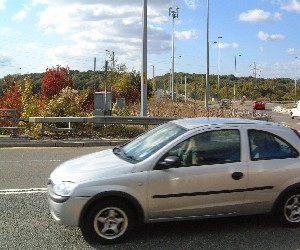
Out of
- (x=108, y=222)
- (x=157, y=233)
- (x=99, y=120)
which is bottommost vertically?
(x=157, y=233)

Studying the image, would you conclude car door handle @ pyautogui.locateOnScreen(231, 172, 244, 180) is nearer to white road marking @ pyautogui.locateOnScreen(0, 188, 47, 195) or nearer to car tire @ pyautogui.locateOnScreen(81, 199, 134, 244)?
car tire @ pyautogui.locateOnScreen(81, 199, 134, 244)

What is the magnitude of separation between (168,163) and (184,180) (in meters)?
0.28

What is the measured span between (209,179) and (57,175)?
6.02 ft

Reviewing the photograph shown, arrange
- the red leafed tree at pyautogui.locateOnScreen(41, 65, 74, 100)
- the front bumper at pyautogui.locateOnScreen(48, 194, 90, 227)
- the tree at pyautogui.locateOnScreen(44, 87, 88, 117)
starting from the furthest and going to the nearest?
the red leafed tree at pyautogui.locateOnScreen(41, 65, 74, 100) → the tree at pyautogui.locateOnScreen(44, 87, 88, 117) → the front bumper at pyautogui.locateOnScreen(48, 194, 90, 227)

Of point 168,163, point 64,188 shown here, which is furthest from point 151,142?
point 64,188

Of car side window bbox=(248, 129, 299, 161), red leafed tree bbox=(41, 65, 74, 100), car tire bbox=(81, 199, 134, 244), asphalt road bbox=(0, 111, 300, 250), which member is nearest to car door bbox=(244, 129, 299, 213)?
car side window bbox=(248, 129, 299, 161)

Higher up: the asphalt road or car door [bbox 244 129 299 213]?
car door [bbox 244 129 299 213]

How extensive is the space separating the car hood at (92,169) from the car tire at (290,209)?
204 cm

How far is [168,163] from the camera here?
4.63 m

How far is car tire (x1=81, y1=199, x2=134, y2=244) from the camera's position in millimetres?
4488

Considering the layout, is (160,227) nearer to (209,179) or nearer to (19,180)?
(209,179)

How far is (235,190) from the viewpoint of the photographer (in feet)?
15.9

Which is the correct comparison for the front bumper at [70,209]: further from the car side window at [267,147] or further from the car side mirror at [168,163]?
the car side window at [267,147]

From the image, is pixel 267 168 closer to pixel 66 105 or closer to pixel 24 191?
pixel 24 191
